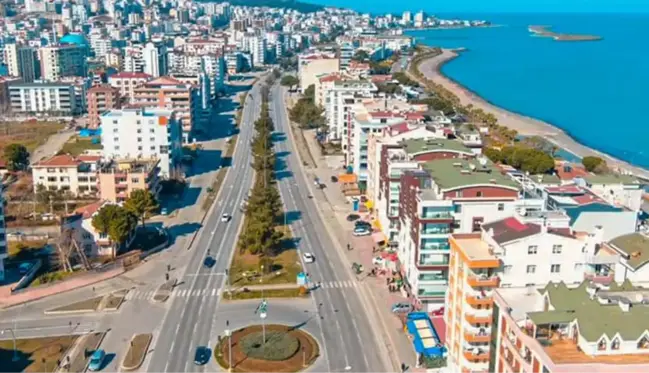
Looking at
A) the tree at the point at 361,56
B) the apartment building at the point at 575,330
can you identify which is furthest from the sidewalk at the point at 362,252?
the tree at the point at 361,56

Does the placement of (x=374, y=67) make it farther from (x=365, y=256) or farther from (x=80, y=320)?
(x=80, y=320)

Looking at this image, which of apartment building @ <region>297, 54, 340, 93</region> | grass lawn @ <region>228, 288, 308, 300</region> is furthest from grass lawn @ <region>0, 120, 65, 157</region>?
grass lawn @ <region>228, 288, 308, 300</region>

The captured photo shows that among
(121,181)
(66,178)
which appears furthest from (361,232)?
(66,178)

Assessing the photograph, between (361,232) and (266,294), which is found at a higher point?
(361,232)

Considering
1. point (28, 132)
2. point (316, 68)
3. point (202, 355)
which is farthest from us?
point (316, 68)

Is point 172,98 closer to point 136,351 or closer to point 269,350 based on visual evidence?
point 136,351

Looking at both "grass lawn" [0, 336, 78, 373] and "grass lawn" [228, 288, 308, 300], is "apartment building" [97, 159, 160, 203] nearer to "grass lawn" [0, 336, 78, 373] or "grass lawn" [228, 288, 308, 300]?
"grass lawn" [228, 288, 308, 300]

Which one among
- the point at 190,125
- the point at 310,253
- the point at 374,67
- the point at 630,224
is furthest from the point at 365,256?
the point at 374,67

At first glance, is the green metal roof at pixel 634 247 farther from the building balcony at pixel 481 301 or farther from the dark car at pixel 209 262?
the dark car at pixel 209 262
